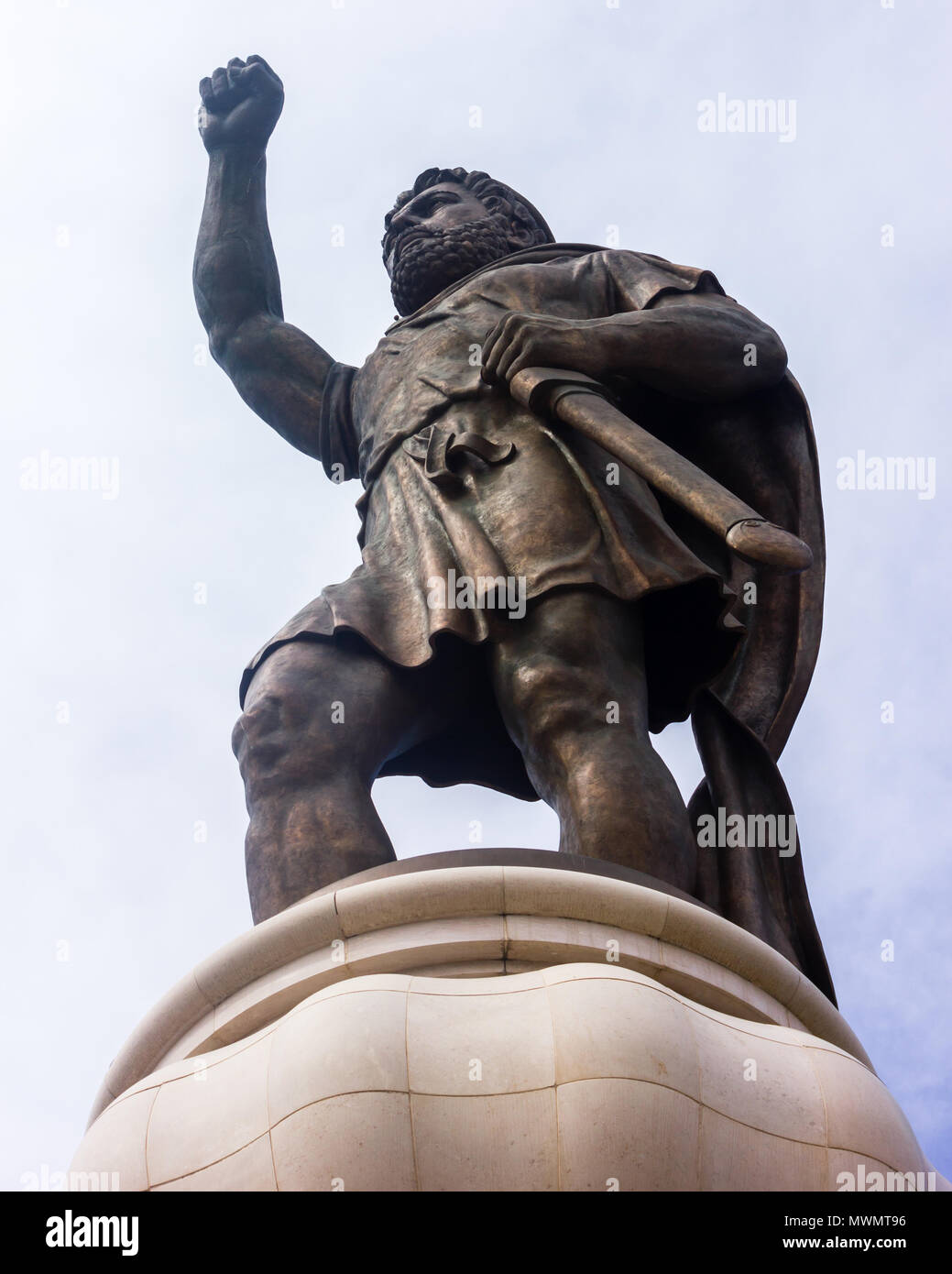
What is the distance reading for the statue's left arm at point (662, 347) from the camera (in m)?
7.12

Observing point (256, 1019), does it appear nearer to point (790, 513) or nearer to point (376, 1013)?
point (376, 1013)

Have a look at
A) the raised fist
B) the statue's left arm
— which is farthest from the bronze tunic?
the raised fist

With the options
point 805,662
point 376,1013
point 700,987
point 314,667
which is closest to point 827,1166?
point 700,987

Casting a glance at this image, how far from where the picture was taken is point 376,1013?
14.6 feet

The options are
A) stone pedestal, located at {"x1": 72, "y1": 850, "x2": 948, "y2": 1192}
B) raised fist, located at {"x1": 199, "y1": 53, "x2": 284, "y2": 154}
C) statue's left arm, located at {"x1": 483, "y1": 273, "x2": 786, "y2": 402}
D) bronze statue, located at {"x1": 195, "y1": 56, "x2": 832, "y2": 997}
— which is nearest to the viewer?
stone pedestal, located at {"x1": 72, "y1": 850, "x2": 948, "y2": 1192}

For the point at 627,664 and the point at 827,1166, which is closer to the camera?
the point at 827,1166

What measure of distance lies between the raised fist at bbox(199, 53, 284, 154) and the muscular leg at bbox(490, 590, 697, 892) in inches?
139

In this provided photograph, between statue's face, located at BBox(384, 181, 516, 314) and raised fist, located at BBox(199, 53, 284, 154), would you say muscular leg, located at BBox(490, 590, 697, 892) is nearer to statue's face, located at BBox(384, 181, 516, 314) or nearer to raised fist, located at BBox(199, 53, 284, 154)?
statue's face, located at BBox(384, 181, 516, 314)

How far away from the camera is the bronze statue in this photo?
613 centimetres

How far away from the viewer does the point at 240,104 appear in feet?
29.2

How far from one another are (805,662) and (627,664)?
121cm

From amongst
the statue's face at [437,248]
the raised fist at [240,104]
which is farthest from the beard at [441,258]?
the raised fist at [240,104]

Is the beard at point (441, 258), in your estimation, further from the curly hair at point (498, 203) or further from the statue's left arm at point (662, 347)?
the statue's left arm at point (662, 347)
